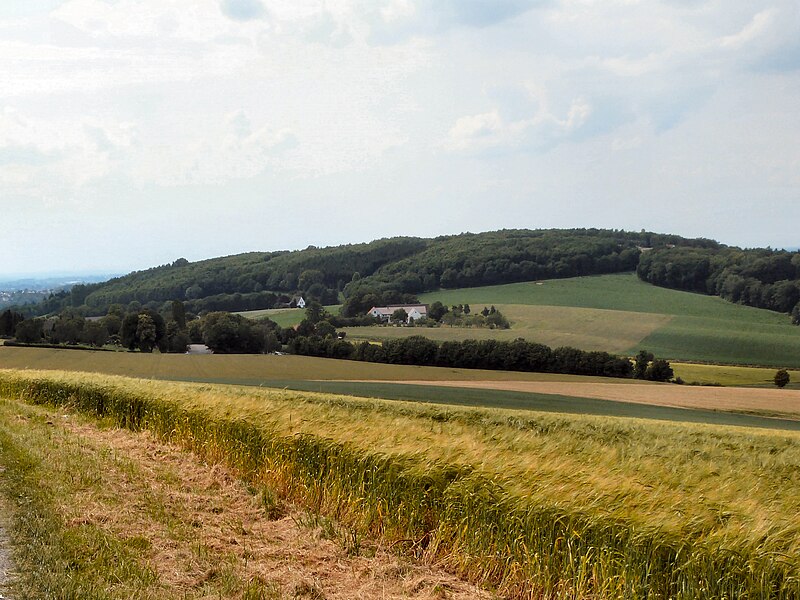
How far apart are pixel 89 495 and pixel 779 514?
7.13 meters

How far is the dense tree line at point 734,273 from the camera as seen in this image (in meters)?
92.9

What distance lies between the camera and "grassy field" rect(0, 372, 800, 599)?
5.36 meters

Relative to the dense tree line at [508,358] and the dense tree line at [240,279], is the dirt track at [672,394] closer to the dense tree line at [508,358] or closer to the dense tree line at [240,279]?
the dense tree line at [508,358]

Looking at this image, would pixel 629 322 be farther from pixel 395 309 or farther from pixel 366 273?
pixel 366 273

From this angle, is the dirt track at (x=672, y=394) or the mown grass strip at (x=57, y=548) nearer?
the mown grass strip at (x=57, y=548)

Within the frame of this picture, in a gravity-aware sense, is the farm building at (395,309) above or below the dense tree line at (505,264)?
below

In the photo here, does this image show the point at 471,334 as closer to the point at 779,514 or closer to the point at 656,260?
the point at 656,260

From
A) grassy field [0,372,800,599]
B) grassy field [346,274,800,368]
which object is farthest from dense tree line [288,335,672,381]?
grassy field [0,372,800,599]

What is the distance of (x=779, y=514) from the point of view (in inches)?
219

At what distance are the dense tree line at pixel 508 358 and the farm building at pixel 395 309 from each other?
30.4 m

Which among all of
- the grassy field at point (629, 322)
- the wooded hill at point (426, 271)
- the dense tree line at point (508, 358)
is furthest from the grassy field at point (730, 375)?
the wooded hill at point (426, 271)

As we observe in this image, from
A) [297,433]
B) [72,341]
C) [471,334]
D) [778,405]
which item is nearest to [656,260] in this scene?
[471,334]

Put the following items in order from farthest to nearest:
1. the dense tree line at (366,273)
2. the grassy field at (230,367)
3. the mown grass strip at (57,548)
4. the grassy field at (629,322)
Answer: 1. the dense tree line at (366,273)
2. the grassy field at (629,322)
3. the grassy field at (230,367)
4. the mown grass strip at (57,548)

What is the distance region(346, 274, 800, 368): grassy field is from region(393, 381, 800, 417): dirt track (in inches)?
673
